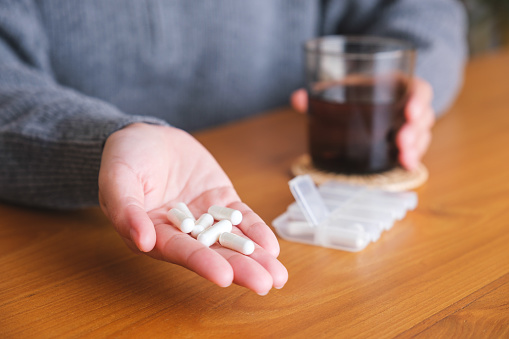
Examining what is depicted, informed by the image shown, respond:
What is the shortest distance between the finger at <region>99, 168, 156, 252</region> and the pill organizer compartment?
193mm

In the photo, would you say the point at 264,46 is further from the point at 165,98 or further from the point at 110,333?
the point at 110,333

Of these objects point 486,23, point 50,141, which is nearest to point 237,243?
point 50,141

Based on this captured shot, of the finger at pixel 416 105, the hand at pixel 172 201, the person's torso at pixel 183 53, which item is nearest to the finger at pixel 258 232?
the hand at pixel 172 201

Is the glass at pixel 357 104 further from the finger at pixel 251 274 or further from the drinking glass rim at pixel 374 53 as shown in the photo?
the finger at pixel 251 274

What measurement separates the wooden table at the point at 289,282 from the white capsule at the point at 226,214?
0.07m

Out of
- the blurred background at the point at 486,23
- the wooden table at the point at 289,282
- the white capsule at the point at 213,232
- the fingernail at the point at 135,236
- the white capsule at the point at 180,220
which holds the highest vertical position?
the fingernail at the point at 135,236

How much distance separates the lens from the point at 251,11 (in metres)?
1.27

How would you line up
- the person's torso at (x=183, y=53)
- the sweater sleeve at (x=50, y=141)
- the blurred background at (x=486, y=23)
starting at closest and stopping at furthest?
1. the sweater sleeve at (x=50, y=141)
2. the person's torso at (x=183, y=53)
3. the blurred background at (x=486, y=23)

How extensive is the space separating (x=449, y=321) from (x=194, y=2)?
885 mm

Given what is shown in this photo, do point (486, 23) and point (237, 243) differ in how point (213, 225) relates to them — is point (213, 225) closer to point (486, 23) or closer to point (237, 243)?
point (237, 243)

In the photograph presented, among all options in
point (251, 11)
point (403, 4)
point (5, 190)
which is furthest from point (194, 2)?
point (5, 190)

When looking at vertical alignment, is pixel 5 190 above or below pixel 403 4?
below

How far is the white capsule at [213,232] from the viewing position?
542 mm

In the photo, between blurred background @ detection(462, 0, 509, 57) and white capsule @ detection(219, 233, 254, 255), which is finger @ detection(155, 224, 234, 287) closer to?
white capsule @ detection(219, 233, 254, 255)
